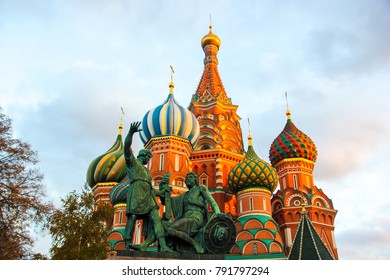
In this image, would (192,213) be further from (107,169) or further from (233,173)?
(107,169)

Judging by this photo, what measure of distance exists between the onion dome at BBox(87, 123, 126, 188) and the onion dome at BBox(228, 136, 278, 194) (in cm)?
896

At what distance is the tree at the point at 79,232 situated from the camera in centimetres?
1491

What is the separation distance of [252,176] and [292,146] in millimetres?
6117

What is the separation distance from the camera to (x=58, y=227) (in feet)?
49.6

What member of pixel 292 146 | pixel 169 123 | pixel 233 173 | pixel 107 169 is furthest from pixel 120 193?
pixel 292 146

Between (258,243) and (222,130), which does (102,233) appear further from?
(222,130)

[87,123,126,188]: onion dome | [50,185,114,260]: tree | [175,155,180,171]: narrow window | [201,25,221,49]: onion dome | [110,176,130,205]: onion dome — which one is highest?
[201,25,221,49]: onion dome

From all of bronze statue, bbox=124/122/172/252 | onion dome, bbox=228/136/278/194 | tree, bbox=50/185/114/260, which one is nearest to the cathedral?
onion dome, bbox=228/136/278/194

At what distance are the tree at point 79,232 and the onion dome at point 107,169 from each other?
42.4 ft

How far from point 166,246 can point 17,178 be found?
6.01 m

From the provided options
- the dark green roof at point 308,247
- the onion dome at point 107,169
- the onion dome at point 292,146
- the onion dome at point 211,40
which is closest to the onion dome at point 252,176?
the onion dome at point 292,146

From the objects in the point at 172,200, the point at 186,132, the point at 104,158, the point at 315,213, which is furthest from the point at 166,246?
the point at 104,158

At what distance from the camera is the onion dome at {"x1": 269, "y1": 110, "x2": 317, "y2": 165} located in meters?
29.1

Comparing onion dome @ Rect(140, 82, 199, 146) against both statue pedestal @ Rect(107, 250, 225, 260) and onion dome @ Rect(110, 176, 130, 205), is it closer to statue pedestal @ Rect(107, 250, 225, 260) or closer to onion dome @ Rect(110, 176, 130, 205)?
onion dome @ Rect(110, 176, 130, 205)
